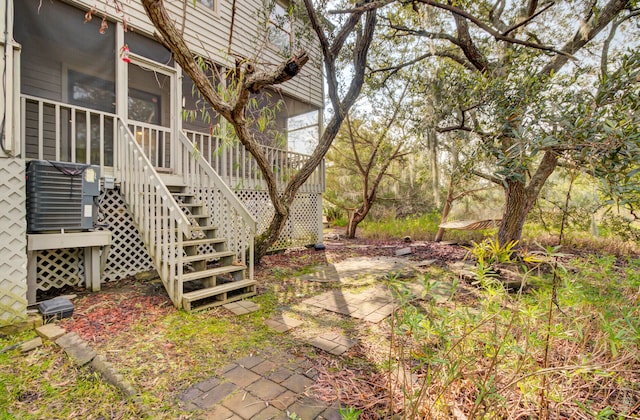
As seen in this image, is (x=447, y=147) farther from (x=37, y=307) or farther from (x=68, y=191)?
(x=37, y=307)

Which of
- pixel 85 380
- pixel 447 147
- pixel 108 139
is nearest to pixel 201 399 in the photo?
pixel 85 380

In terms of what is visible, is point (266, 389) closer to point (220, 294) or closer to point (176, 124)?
point (220, 294)

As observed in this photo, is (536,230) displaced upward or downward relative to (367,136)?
downward

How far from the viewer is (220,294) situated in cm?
364

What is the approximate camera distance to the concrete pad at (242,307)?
3393 millimetres

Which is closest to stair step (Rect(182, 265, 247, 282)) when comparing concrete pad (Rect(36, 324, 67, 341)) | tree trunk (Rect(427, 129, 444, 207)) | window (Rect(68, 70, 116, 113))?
concrete pad (Rect(36, 324, 67, 341))

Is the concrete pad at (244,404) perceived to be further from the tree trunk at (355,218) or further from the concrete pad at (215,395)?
the tree trunk at (355,218)

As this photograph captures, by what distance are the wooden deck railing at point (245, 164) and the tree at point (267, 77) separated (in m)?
0.86

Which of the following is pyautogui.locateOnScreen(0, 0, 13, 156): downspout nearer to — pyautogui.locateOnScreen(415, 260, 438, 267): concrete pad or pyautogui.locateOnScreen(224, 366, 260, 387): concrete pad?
pyautogui.locateOnScreen(224, 366, 260, 387): concrete pad

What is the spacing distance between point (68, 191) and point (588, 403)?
190 inches

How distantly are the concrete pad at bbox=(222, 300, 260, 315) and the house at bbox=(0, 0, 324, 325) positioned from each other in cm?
14

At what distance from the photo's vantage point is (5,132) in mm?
2832

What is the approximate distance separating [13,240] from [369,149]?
9.53 meters

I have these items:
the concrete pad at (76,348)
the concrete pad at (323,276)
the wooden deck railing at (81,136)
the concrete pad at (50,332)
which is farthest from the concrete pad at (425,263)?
the wooden deck railing at (81,136)
